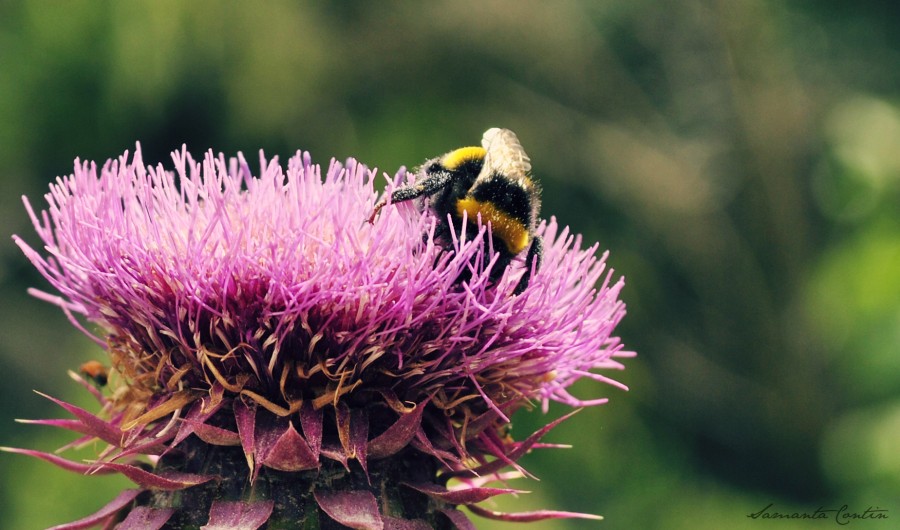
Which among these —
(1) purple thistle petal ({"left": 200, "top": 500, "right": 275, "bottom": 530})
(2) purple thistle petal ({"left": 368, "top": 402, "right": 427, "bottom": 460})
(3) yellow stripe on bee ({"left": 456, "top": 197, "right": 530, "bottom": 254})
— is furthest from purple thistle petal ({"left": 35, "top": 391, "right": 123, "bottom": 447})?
(3) yellow stripe on bee ({"left": 456, "top": 197, "right": 530, "bottom": 254})

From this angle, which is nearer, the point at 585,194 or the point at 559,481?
the point at 559,481

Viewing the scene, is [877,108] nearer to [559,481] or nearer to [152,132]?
[559,481]

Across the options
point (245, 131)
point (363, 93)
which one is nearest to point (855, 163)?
point (363, 93)

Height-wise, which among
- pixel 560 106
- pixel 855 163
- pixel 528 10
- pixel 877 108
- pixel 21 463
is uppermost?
pixel 528 10

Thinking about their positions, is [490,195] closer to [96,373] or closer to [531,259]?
[531,259]

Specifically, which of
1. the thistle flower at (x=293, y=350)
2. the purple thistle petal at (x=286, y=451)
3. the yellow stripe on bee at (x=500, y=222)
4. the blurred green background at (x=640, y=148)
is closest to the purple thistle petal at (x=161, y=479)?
the thistle flower at (x=293, y=350)

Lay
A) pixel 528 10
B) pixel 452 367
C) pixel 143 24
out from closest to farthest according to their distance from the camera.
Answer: pixel 452 367 → pixel 143 24 → pixel 528 10
